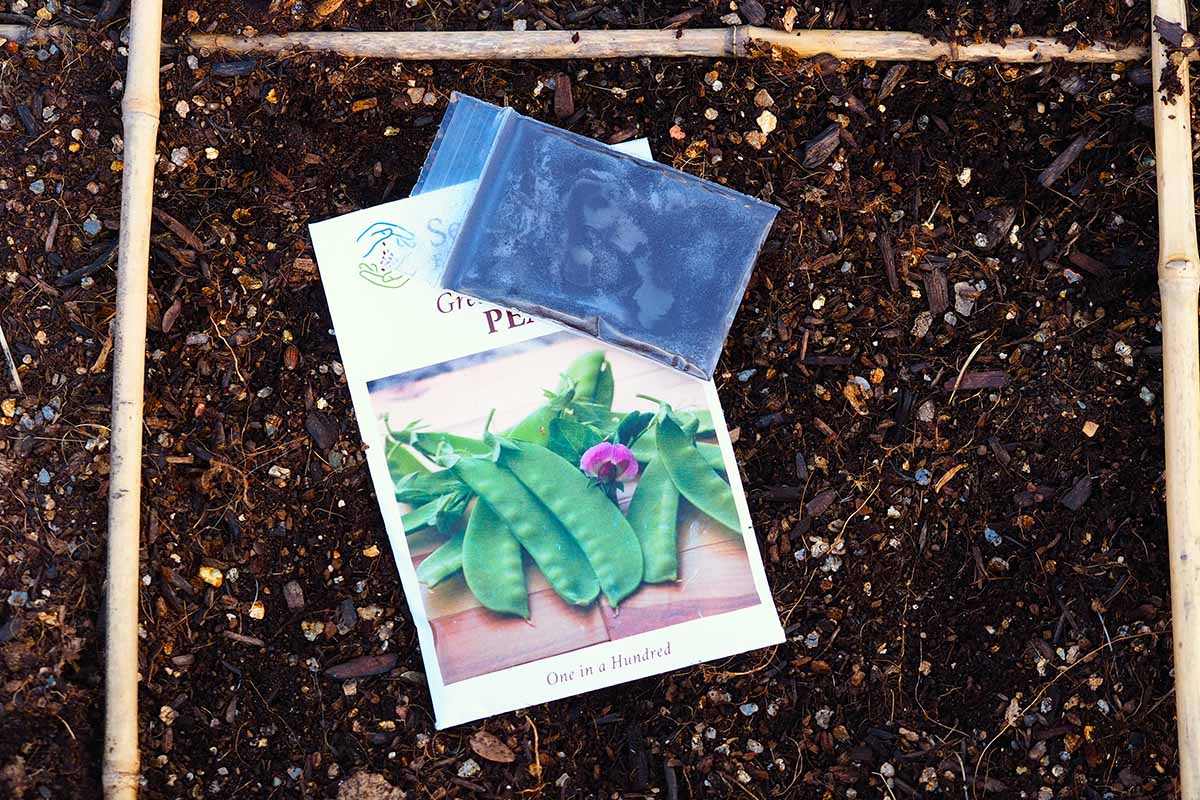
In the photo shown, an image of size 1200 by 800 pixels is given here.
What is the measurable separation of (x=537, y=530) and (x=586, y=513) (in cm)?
7

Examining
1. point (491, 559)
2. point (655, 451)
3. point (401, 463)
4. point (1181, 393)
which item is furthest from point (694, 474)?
point (1181, 393)

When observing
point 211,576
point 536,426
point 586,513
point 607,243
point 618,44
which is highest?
point 618,44

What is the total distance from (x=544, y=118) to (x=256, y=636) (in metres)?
0.80

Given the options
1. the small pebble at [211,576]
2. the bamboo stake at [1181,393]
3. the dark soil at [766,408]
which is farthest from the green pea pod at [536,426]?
the bamboo stake at [1181,393]

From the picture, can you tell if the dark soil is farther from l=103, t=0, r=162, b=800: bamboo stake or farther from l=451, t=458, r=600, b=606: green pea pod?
l=451, t=458, r=600, b=606: green pea pod

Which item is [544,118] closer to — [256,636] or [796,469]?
[796,469]

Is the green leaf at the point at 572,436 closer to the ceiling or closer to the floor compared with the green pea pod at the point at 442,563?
closer to the ceiling

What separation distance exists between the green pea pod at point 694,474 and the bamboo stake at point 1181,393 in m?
0.57

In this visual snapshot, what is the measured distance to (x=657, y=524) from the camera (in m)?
1.15

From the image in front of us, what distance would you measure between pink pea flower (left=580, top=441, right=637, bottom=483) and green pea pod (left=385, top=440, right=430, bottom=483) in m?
0.22

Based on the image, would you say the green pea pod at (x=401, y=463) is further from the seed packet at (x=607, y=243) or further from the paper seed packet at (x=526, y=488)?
the seed packet at (x=607, y=243)

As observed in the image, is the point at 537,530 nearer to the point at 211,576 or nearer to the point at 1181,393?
the point at 211,576

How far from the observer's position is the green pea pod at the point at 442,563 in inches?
44.9

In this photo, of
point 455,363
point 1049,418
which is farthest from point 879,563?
point 455,363
